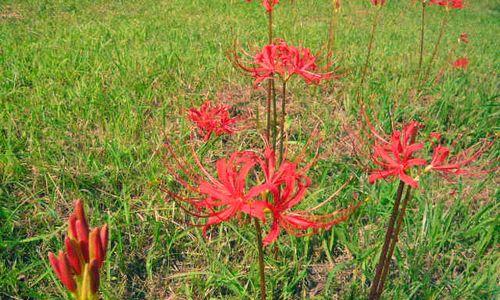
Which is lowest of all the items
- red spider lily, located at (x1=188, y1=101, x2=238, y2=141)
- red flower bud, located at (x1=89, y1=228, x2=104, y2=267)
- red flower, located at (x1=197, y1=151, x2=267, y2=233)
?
red spider lily, located at (x1=188, y1=101, x2=238, y2=141)

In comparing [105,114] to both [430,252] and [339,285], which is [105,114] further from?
[430,252]

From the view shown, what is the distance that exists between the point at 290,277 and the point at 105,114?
1.67 metres

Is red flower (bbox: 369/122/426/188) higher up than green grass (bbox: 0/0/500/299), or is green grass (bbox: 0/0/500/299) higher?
red flower (bbox: 369/122/426/188)

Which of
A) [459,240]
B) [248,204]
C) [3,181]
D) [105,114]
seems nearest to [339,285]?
[459,240]

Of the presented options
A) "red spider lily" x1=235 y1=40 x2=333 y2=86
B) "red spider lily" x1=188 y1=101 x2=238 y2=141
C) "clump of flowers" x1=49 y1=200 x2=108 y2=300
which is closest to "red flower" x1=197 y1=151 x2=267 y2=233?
"clump of flowers" x1=49 y1=200 x2=108 y2=300

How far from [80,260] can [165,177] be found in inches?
57.5

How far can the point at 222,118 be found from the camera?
226cm

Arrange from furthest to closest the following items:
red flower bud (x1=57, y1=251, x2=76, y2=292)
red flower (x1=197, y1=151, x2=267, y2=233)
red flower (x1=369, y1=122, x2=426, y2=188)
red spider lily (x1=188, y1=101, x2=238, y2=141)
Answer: red spider lily (x1=188, y1=101, x2=238, y2=141), red flower (x1=369, y1=122, x2=426, y2=188), red flower (x1=197, y1=151, x2=267, y2=233), red flower bud (x1=57, y1=251, x2=76, y2=292)

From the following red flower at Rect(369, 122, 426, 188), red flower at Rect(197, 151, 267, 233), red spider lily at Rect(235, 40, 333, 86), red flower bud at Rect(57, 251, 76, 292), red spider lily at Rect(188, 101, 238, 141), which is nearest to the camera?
red flower bud at Rect(57, 251, 76, 292)

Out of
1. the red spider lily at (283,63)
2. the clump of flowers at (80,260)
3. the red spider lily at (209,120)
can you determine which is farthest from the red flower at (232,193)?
the red spider lily at (209,120)

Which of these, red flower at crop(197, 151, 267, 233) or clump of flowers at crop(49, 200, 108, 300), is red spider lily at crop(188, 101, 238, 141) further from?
clump of flowers at crop(49, 200, 108, 300)

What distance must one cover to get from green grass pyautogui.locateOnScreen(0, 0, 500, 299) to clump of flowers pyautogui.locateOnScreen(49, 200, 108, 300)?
0.93 metres

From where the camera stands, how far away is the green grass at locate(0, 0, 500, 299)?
1.62m

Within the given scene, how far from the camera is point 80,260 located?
0.66m
